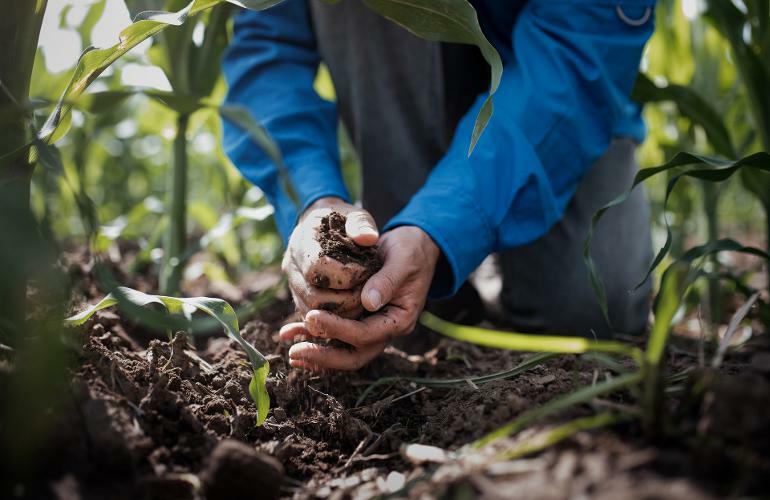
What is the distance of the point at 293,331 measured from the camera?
3.50 ft

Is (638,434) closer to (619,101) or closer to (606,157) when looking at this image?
(619,101)

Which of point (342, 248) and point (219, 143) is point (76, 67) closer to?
point (342, 248)

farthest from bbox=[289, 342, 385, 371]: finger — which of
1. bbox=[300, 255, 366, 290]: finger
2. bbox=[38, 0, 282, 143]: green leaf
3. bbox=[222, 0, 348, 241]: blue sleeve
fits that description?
bbox=[38, 0, 282, 143]: green leaf

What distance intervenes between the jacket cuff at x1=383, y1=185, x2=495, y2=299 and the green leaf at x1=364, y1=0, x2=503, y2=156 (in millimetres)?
227

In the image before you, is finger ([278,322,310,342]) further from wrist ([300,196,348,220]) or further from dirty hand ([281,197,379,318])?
wrist ([300,196,348,220])

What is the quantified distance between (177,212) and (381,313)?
0.73 meters

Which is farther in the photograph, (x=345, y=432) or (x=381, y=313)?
(x=381, y=313)

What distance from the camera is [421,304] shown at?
1075 mm

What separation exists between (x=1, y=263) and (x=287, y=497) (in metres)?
0.41

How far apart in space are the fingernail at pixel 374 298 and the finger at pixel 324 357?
106 mm

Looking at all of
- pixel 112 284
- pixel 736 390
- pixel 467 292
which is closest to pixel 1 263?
pixel 112 284

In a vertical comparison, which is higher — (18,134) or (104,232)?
(18,134)

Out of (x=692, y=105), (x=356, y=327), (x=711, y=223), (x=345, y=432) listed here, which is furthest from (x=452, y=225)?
(x=711, y=223)

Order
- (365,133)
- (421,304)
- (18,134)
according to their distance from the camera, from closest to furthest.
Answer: (18,134) < (421,304) < (365,133)
